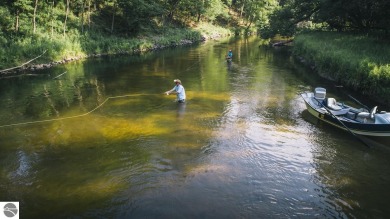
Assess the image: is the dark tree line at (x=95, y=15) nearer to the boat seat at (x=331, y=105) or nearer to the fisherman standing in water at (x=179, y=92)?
the fisherman standing in water at (x=179, y=92)

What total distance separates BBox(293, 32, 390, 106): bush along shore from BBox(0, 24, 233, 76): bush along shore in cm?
2150

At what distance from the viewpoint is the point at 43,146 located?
44.3ft

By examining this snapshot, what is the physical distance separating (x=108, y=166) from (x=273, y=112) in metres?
9.71

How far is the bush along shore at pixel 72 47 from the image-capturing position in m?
27.9

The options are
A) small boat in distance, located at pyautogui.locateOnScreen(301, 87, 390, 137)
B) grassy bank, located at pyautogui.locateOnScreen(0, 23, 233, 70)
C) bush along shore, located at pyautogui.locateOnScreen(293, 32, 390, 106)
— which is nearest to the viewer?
small boat in distance, located at pyautogui.locateOnScreen(301, 87, 390, 137)

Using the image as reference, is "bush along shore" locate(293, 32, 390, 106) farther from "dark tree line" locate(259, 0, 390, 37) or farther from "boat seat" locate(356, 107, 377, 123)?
"boat seat" locate(356, 107, 377, 123)

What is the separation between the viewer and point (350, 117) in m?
14.9

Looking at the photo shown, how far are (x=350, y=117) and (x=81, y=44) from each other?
29.9 metres

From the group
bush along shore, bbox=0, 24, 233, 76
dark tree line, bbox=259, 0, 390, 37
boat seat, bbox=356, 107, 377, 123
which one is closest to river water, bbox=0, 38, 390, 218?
boat seat, bbox=356, 107, 377, 123

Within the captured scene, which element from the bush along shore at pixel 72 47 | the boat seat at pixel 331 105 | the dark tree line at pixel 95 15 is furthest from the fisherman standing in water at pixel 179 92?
the dark tree line at pixel 95 15

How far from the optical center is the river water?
32.0 feet

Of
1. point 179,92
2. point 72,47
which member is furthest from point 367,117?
point 72,47

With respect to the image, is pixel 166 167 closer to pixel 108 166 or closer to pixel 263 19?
pixel 108 166

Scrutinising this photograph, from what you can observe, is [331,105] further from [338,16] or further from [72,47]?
[72,47]
